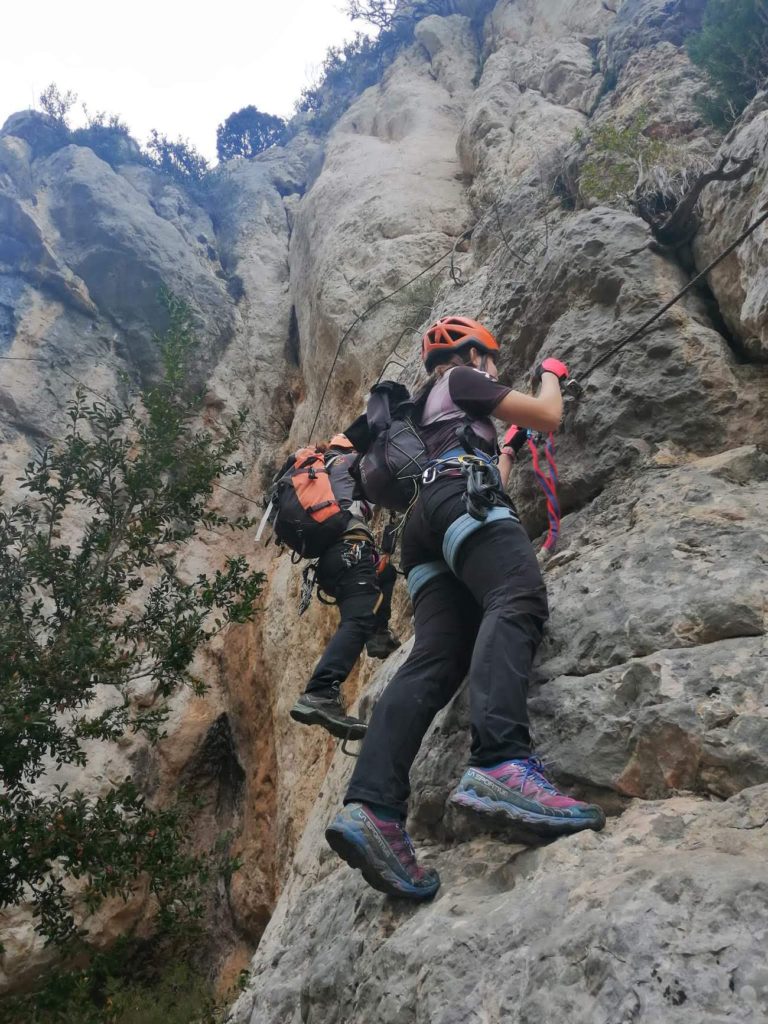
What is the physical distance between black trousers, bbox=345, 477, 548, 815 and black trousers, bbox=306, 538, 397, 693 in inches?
46.4

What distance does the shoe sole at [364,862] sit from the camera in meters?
2.54

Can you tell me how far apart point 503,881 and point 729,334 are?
353 centimetres

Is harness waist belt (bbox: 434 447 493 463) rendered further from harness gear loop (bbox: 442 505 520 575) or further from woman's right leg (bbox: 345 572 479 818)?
woman's right leg (bbox: 345 572 479 818)

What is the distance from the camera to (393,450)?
3.81 m

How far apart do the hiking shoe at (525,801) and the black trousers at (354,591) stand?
199 centimetres

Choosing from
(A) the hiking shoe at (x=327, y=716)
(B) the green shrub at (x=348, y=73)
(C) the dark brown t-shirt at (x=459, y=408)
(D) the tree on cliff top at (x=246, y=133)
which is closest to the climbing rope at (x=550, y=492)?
(C) the dark brown t-shirt at (x=459, y=408)

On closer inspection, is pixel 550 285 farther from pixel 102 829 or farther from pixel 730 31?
pixel 102 829

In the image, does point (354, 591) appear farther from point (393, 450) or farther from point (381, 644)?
point (393, 450)

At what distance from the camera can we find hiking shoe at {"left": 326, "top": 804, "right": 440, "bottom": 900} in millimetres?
2541

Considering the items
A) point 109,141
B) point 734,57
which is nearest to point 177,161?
point 109,141

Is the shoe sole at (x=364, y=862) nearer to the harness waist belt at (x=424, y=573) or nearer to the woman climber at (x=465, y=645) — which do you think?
the woman climber at (x=465, y=645)

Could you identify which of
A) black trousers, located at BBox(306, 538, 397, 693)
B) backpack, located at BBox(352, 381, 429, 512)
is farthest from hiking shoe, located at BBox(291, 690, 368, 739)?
backpack, located at BBox(352, 381, 429, 512)

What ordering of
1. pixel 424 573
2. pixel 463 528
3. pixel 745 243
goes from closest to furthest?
pixel 463 528
pixel 424 573
pixel 745 243

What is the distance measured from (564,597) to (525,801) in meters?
1.27
